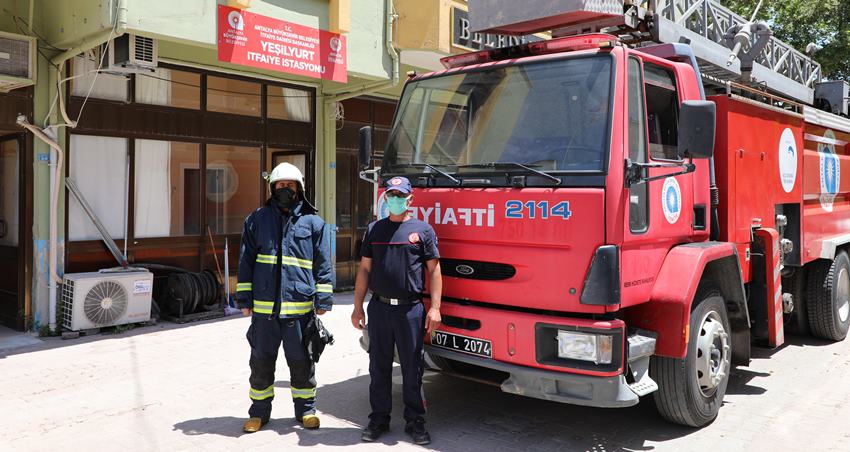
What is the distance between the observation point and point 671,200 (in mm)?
4629

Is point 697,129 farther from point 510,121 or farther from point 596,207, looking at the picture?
point 510,121

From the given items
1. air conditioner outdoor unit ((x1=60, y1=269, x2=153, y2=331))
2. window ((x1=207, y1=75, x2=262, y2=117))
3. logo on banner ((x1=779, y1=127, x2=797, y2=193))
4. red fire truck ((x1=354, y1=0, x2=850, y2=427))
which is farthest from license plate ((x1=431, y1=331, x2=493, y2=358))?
window ((x1=207, y1=75, x2=262, y2=117))

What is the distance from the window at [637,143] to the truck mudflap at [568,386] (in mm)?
946

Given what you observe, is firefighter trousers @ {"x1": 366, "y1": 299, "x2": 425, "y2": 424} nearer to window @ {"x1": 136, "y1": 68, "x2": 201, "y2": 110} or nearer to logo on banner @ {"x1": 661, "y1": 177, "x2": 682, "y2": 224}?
logo on banner @ {"x1": 661, "y1": 177, "x2": 682, "y2": 224}

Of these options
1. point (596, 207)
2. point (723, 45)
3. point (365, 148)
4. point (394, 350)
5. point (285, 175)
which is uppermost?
point (723, 45)

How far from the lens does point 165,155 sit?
919 centimetres

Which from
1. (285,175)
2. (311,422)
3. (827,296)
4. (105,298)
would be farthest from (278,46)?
(827,296)

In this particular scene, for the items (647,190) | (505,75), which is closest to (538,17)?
(505,75)

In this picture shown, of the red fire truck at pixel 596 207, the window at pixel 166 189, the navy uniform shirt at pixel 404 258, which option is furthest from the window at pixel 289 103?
the navy uniform shirt at pixel 404 258

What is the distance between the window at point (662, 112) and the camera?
178 inches

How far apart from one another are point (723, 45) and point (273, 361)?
16.9 feet

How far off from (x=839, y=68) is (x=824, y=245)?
43.9 feet

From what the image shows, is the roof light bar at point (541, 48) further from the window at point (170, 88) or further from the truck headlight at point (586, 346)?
the window at point (170, 88)

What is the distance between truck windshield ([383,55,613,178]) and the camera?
4.21 m
